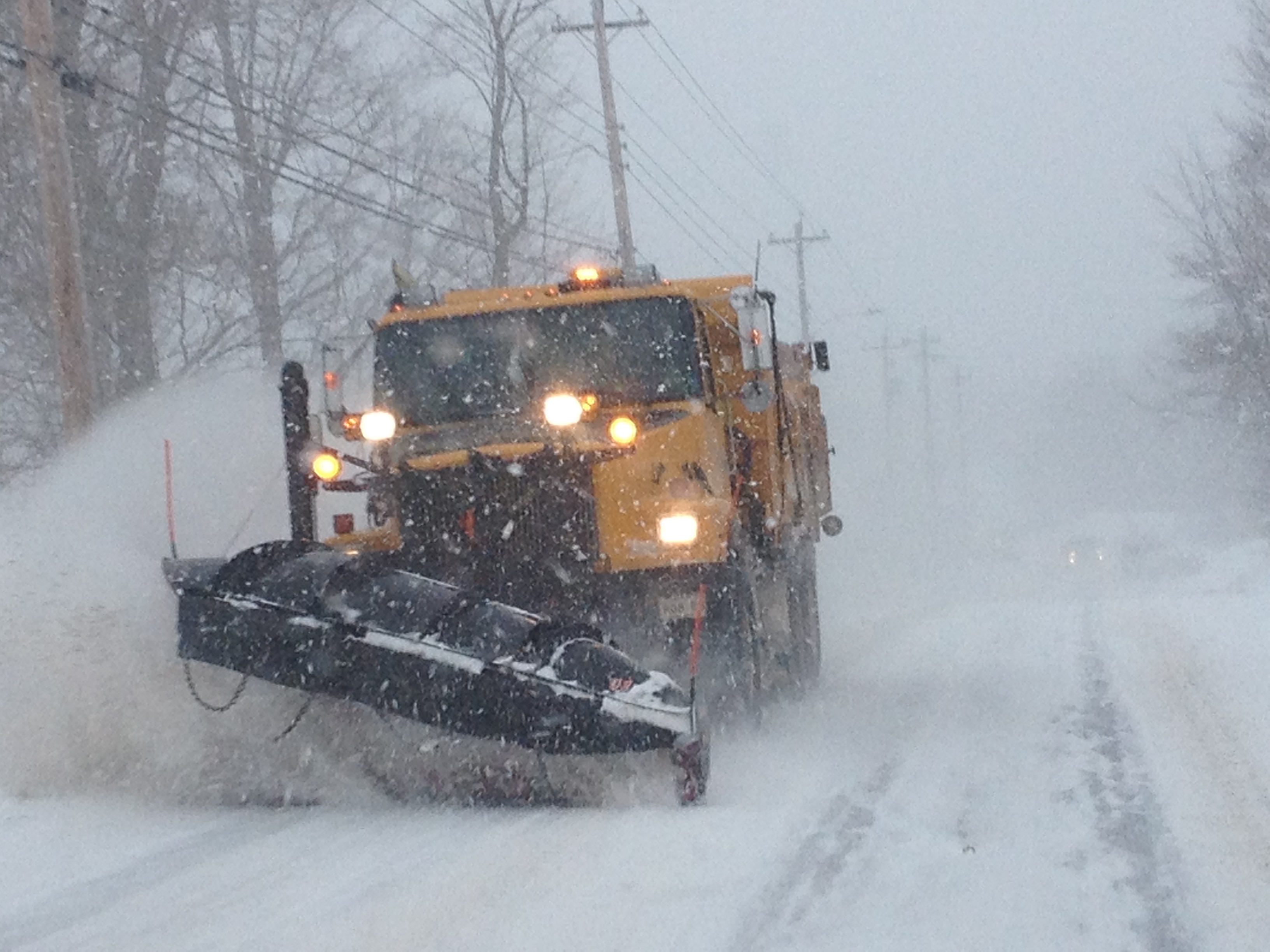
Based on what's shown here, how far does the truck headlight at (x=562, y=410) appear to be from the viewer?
788cm

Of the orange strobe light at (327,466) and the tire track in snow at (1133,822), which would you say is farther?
the orange strobe light at (327,466)

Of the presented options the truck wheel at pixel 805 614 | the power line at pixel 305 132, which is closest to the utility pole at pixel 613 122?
the power line at pixel 305 132

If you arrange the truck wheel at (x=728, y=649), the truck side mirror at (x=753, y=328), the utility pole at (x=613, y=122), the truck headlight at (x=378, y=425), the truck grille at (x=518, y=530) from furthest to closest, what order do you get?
the utility pole at (x=613, y=122), the truck side mirror at (x=753, y=328), the truck headlight at (x=378, y=425), the truck wheel at (x=728, y=649), the truck grille at (x=518, y=530)

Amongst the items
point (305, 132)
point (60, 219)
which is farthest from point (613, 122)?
point (60, 219)

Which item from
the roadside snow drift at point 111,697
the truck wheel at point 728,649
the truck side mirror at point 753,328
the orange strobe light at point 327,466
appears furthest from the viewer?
the truck side mirror at point 753,328

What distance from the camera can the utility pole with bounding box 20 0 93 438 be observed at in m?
12.2

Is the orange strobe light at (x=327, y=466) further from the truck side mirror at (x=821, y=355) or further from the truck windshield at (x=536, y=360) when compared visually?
the truck side mirror at (x=821, y=355)

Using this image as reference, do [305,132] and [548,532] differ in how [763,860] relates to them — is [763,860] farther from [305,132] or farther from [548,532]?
[305,132]

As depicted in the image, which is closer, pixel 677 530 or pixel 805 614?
pixel 677 530

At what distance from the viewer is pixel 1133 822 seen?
232 inches

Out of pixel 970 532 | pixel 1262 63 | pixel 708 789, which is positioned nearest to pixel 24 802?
pixel 708 789

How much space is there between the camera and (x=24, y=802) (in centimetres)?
660

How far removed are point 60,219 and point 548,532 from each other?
6.58 meters

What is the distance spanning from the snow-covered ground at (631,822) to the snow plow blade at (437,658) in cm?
38
